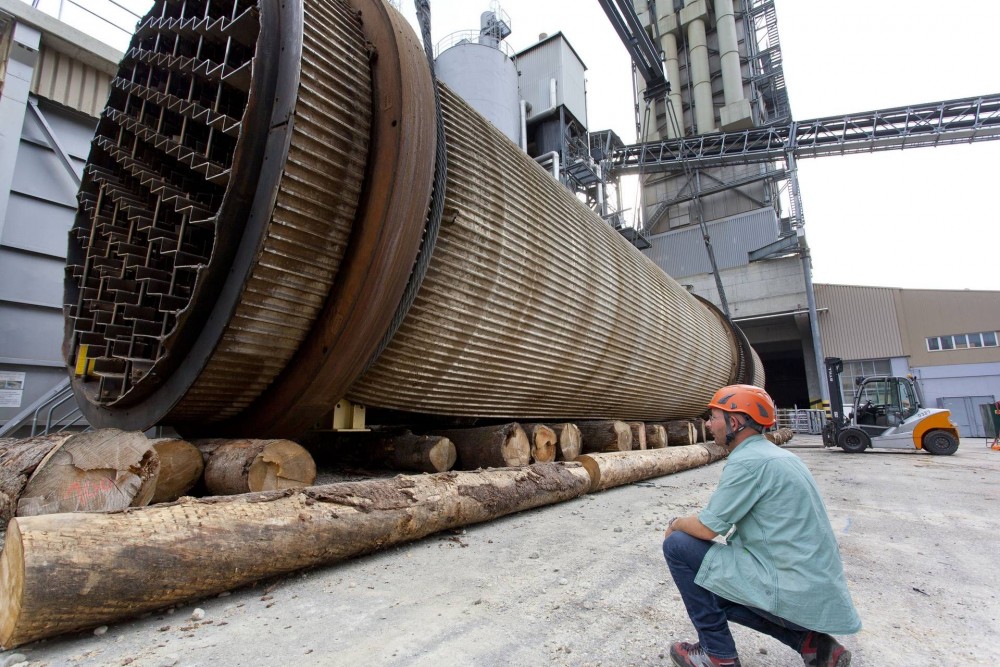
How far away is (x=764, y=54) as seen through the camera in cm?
2178

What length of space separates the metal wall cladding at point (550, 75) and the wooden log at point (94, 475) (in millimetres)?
17062

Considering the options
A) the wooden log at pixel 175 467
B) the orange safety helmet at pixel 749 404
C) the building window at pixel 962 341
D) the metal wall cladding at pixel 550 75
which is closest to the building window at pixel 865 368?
the building window at pixel 962 341

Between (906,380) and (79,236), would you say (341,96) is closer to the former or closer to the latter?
(79,236)

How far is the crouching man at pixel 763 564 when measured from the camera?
1.37 m

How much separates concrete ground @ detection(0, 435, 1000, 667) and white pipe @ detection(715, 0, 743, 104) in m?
21.7

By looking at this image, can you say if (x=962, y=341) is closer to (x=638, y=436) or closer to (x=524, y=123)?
(x=524, y=123)

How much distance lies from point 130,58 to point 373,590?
394 cm

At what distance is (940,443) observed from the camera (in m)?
10.4

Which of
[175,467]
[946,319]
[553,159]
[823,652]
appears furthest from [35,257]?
[946,319]

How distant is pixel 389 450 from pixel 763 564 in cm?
287

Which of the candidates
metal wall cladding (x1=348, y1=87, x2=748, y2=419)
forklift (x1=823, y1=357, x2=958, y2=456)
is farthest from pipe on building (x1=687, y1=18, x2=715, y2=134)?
metal wall cladding (x1=348, y1=87, x2=748, y2=419)

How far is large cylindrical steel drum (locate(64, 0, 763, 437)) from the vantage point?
2600 millimetres

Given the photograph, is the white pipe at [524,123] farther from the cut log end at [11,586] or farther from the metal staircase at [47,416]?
the cut log end at [11,586]

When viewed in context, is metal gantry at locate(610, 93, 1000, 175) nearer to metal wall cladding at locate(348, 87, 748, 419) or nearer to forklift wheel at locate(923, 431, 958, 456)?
forklift wheel at locate(923, 431, 958, 456)
